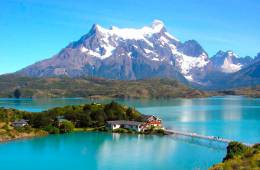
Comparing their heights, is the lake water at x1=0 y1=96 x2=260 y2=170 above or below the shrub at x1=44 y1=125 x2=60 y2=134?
below

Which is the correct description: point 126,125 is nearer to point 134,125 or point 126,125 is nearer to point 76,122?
point 134,125

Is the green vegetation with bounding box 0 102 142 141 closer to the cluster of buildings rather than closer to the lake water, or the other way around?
the cluster of buildings

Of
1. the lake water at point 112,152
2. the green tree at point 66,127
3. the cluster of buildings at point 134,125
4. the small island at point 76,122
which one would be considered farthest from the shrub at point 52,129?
the cluster of buildings at point 134,125

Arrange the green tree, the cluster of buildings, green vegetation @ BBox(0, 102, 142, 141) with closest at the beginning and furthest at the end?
green vegetation @ BBox(0, 102, 142, 141), the green tree, the cluster of buildings

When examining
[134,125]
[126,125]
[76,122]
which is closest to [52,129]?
[76,122]

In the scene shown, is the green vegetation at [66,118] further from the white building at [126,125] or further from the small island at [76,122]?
the white building at [126,125]

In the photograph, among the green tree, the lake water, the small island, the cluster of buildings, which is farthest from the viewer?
the cluster of buildings

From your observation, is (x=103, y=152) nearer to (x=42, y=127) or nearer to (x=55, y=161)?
(x=55, y=161)

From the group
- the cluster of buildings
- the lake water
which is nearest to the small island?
the cluster of buildings
